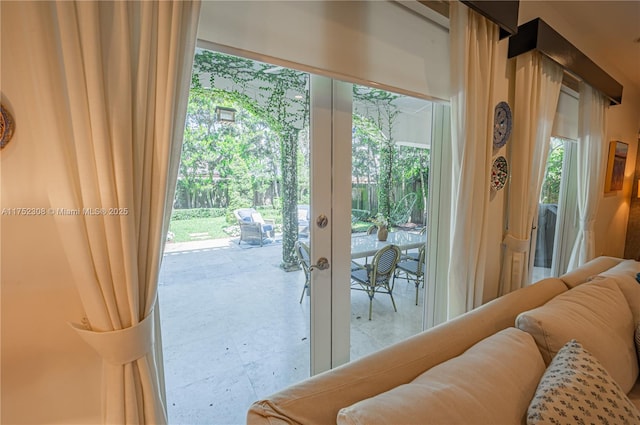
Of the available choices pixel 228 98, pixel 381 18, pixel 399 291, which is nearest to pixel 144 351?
pixel 228 98

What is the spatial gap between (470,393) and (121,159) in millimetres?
1224

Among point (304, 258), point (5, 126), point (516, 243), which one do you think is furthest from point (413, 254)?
point (5, 126)

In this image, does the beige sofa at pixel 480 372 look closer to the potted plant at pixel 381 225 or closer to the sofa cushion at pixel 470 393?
the sofa cushion at pixel 470 393

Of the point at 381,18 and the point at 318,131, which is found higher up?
the point at 381,18

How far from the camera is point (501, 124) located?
201cm

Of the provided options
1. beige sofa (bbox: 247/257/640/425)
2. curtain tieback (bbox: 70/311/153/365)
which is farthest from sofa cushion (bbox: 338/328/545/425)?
curtain tieback (bbox: 70/311/153/365)

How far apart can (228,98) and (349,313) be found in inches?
54.3

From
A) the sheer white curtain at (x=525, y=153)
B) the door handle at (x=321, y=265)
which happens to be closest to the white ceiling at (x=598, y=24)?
the sheer white curtain at (x=525, y=153)

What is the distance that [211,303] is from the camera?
4.63 ft

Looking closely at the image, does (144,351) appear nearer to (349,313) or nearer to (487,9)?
(349,313)

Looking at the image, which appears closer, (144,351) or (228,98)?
(144,351)

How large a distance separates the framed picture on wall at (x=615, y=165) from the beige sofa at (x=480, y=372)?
2.90 m

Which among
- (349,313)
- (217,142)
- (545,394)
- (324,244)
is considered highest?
(217,142)

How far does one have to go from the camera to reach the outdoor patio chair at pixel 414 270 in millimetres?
2092
